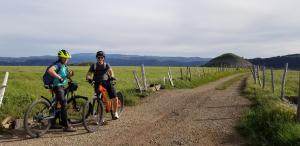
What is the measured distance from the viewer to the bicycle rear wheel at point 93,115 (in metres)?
11.0

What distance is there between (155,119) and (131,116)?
3.35 ft

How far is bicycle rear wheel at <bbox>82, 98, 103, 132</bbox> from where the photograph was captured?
11.0m

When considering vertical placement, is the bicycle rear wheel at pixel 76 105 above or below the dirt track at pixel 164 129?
above

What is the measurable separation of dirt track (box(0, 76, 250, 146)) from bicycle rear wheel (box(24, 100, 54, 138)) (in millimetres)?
212

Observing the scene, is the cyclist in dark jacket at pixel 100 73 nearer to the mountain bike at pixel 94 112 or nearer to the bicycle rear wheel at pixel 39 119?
the mountain bike at pixel 94 112

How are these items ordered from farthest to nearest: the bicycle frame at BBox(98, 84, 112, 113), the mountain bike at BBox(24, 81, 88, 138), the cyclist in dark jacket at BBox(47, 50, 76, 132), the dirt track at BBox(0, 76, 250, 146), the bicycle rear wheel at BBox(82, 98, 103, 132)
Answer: the bicycle frame at BBox(98, 84, 112, 113) → the bicycle rear wheel at BBox(82, 98, 103, 132) → the cyclist in dark jacket at BBox(47, 50, 76, 132) → the mountain bike at BBox(24, 81, 88, 138) → the dirt track at BBox(0, 76, 250, 146)

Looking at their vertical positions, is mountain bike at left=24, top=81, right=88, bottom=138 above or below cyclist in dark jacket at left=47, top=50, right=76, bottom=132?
below

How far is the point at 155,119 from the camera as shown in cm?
1306

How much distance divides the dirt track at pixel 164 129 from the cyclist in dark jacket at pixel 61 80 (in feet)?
1.07

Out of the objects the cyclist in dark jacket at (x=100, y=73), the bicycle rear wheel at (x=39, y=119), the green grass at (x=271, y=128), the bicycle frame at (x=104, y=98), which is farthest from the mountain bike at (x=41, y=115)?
the green grass at (x=271, y=128)

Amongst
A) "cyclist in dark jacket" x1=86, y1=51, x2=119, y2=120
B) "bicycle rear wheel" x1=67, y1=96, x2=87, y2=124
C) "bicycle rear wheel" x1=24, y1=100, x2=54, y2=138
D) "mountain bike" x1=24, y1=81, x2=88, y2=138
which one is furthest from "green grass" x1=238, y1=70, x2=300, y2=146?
"bicycle rear wheel" x1=24, y1=100, x2=54, y2=138

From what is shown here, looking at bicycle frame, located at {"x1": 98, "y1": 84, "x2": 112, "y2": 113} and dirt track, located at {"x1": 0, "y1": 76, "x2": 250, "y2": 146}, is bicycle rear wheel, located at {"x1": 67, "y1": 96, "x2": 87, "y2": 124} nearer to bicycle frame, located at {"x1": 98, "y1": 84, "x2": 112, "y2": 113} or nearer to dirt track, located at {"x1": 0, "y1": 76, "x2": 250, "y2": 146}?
dirt track, located at {"x1": 0, "y1": 76, "x2": 250, "y2": 146}

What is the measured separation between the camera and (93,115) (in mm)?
11414

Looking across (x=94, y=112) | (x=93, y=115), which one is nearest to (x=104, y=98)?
(x=94, y=112)
